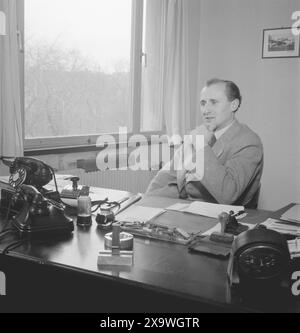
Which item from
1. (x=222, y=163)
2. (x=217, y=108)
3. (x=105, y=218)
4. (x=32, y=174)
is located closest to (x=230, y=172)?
(x=222, y=163)

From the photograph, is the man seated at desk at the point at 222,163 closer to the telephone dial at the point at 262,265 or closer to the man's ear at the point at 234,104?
the man's ear at the point at 234,104

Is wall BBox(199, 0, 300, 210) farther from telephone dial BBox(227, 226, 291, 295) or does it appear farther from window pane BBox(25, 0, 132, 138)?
telephone dial BBox(227, 226, 291, 295)

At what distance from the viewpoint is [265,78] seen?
4.09m

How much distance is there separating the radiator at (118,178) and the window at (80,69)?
0.88 feet

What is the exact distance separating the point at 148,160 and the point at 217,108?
1.56m

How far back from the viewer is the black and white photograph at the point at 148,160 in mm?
1112

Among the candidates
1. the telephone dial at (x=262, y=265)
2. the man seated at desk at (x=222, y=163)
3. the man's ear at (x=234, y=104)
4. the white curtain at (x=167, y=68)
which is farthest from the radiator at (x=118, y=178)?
the telephone dial at (x=262, y=265)

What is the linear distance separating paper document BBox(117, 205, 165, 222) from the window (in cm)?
143

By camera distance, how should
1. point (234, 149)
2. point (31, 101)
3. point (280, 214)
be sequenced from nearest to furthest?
1. point (280, 214)
2. point (234, 149)
3. point (31, 101)

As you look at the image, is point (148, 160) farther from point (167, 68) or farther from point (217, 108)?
point (217, 108)
